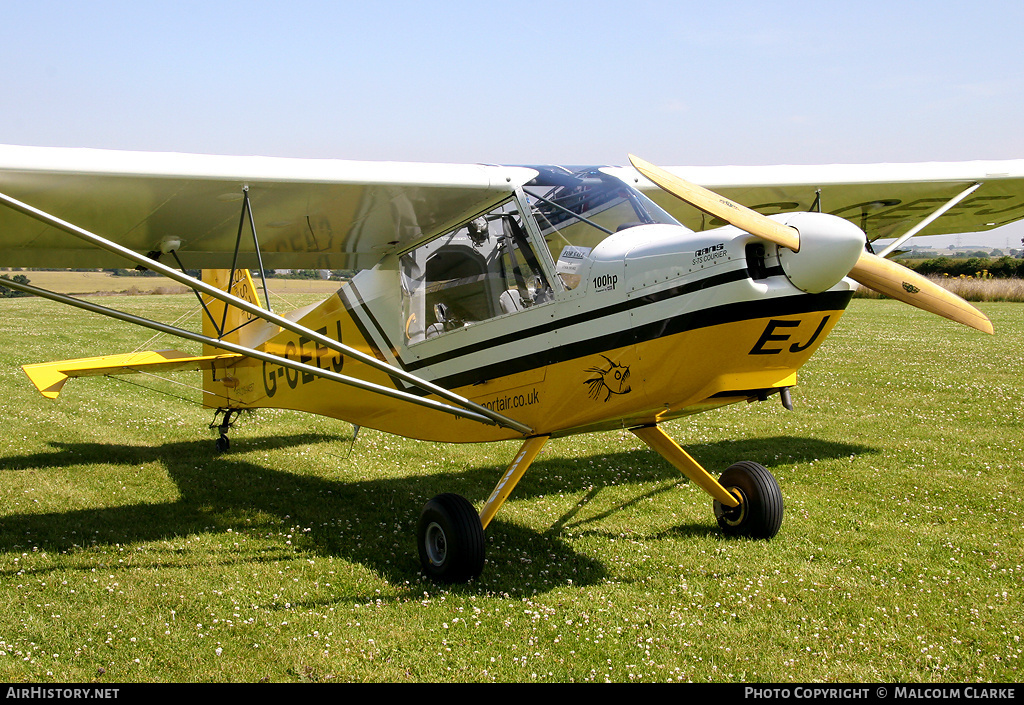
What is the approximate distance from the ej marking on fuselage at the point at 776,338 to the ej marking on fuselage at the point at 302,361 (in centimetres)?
397

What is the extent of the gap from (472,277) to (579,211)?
102cm

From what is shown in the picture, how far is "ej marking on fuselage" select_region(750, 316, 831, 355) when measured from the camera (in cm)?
441

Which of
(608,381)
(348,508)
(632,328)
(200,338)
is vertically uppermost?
(632,328)

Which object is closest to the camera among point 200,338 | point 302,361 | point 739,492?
point 200,338

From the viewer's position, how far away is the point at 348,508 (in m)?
7.03

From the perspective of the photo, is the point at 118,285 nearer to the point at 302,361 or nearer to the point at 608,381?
the point at 302,361

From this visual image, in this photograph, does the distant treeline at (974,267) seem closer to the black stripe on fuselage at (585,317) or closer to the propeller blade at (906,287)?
the propeller blade at (906,287)

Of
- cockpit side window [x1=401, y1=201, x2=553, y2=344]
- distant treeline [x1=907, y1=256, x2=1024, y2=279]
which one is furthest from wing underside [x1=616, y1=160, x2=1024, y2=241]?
distant treeline [x1=907, y1=256, x2=1024, y2=279]

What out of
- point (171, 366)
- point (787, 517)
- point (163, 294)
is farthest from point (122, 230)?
point (163, 294)

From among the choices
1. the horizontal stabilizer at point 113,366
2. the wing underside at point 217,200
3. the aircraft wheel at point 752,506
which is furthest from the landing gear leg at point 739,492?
the horizontal stabilizer at point 113,366

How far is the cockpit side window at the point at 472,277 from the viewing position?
5461 millimetres

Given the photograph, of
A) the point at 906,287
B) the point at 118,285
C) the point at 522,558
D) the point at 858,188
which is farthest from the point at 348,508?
the point at 118,285

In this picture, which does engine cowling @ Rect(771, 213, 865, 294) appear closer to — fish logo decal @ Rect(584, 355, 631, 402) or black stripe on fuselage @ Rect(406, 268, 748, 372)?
black stripe on fuselage @ Rect(406, 268, 748, 372)

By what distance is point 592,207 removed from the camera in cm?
528
